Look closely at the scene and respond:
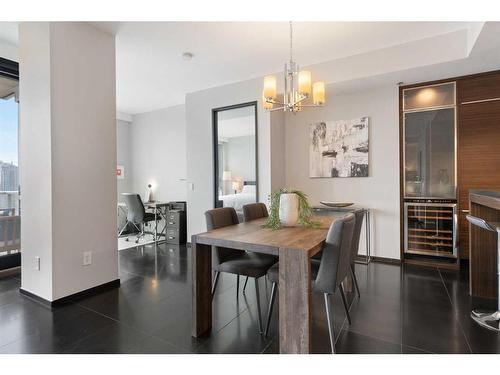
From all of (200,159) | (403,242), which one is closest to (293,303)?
(403,242)

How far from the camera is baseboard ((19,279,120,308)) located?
2402mm

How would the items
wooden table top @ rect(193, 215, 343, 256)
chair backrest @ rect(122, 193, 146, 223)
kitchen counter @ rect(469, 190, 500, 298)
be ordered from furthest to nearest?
1. chair backrest @ rect(122, 193, 146, 223)
2. kitchen counter @ rect(469, 190, 500, 298)
3. wooden table top @ rect(193, 215, 343, 256)

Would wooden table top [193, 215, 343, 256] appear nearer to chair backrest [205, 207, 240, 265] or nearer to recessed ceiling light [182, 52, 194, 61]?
chair backrest [205, 207, 240, 265]

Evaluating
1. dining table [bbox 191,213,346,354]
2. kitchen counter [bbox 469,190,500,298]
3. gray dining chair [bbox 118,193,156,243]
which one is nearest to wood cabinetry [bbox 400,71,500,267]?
kitchen counter [bbox 469,190,500,298]

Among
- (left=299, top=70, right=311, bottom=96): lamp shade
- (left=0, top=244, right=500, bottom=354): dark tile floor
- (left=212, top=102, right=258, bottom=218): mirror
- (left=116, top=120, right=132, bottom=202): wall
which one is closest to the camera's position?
(left=0, top=244, right=500, bottom=354): dark tile floor

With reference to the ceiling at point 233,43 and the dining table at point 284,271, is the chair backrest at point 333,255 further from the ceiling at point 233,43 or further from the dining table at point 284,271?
the ceiling at point 233,43

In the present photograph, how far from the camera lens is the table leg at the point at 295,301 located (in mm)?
1522

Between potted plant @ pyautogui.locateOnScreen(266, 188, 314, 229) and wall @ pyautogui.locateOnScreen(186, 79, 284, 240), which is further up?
wall @ pyautogui.locateOnScreen(186, 79, 284, 240)

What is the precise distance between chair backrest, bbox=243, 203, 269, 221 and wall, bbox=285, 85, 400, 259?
1.43 metres

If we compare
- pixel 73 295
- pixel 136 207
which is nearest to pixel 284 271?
pixel 73 295

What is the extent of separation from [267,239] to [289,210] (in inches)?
21.9

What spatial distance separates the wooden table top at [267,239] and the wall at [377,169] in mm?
1968

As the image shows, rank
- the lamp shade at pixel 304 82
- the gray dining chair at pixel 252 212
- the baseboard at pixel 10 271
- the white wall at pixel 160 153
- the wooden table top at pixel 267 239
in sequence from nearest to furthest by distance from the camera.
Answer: the wooden table top at pixel 267 239 < the lamp shade at pixel 304 82 < the gray dining chair at pixel 252 212 < the baseboard at pixel 10 271 < the white wall at pixel 160 153

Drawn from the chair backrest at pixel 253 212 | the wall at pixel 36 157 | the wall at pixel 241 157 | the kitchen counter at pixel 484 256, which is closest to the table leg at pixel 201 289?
the chair backrest at pixel 253 212
